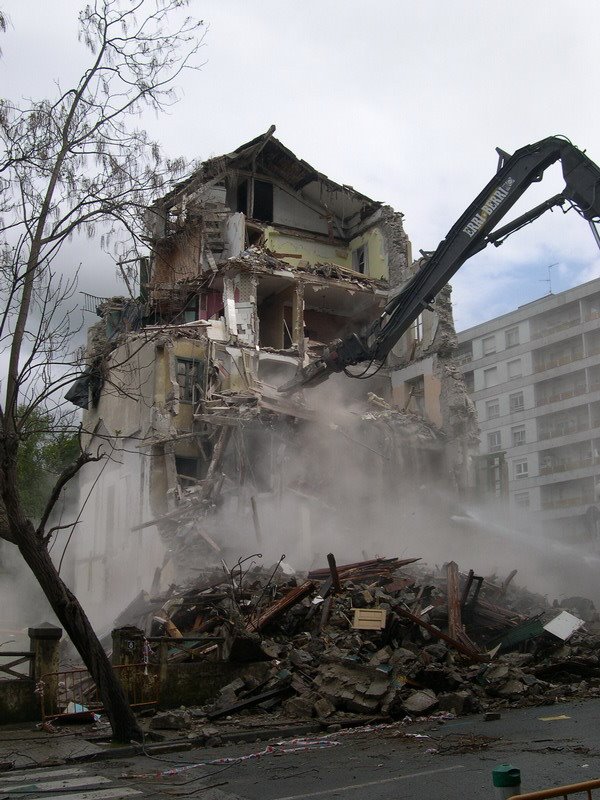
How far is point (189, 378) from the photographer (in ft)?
81.4

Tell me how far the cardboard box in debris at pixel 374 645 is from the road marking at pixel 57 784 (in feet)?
10.8

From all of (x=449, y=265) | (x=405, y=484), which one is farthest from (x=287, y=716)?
(x=405, y=484)

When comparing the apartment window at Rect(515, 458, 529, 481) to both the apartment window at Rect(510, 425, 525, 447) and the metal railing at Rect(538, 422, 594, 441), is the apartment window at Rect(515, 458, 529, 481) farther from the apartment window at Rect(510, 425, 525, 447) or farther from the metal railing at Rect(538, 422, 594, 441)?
the metal railing at Rect(538, 422, 594, 441)

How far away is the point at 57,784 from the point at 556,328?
47.5 metres

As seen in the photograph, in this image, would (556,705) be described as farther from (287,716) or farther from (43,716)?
(43,716)

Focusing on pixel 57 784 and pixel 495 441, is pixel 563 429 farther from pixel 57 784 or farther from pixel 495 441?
pixel 57 784

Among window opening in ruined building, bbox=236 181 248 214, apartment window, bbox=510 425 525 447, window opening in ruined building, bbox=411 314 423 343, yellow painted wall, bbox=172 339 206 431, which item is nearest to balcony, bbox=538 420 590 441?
apartment window, bbox=510 425 525 447

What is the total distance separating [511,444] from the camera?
5200 cm

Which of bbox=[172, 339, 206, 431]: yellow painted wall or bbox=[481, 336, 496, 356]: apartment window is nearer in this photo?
bbox=[172, 339, 206, 431]: yellow painted wall

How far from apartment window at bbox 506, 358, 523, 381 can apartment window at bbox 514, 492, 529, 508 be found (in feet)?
24.6

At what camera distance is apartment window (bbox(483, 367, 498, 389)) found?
54.1 meters

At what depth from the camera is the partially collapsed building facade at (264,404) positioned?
22.1 m

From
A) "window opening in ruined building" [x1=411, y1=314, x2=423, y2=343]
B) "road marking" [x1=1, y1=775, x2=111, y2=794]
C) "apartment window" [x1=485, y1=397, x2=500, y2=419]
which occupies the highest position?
"apartment window" [x1=485, y1=397, x2=500, y2=419]

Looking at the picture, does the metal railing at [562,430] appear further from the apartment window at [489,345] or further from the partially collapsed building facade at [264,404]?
the partially collapsed building facade at [264,404]
